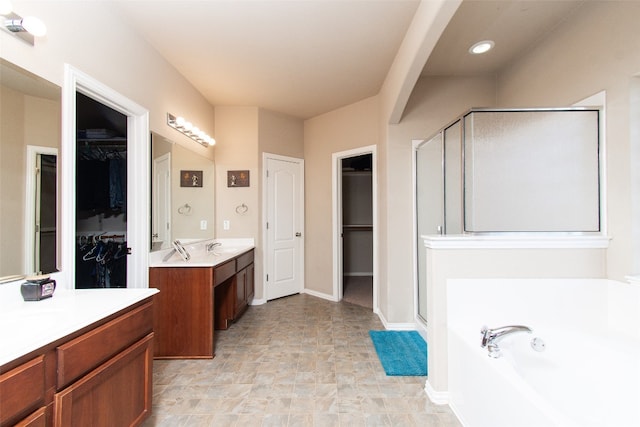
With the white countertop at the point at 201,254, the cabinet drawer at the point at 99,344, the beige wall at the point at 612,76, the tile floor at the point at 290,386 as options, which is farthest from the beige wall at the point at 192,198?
the beige wall at the point at 612,76

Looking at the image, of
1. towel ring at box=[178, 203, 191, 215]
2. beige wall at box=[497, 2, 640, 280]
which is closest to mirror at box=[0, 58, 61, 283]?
towel ring at box=[178, 203, 191, 215]

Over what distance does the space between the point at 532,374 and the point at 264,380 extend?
5.49 feet

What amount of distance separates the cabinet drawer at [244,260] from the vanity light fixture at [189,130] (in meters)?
1.39

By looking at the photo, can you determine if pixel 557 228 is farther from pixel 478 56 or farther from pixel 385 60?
pixel 385 60

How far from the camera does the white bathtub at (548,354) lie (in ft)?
4.24

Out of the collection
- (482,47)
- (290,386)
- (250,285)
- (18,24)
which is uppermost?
(482,47)

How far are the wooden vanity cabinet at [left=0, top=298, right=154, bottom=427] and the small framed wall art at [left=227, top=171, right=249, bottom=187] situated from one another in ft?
7.45

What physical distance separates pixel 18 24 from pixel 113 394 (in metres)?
1.65

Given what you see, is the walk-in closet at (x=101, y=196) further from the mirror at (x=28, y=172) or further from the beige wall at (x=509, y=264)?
the beige wall at (x=509, y=264)

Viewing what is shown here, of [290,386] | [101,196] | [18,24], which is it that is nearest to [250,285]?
[290,386]

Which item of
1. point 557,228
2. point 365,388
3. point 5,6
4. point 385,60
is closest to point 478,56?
point 385,60

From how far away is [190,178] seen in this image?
2.96 metres

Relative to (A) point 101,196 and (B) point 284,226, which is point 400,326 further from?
(A) point 101,196

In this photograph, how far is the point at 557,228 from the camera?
184 centimetres
